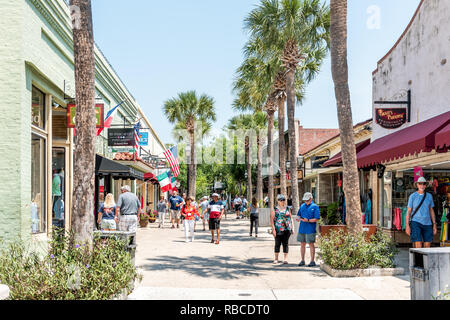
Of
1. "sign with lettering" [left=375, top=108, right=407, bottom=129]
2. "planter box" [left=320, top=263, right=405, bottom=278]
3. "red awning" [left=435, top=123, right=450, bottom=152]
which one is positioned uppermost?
"sign with lettering" [left=375, top=108, right=407, bottom=129]

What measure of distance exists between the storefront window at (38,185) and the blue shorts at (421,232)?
27.9 ft

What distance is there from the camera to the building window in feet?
38.4

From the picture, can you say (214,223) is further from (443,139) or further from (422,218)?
(443,139)

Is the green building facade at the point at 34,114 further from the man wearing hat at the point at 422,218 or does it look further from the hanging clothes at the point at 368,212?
the hanging clothes at the point at 368,212

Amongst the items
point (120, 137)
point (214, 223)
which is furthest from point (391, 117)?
point (120, 137)

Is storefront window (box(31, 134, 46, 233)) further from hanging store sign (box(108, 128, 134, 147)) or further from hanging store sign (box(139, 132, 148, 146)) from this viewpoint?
hanging store sign (box(139, 132, 148, 146))

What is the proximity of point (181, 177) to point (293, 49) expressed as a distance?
5153 centimetres

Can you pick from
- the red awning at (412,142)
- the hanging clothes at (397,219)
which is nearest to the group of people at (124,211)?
the red awning at (412,142)

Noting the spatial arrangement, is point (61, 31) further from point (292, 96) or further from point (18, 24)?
point (292, 96)

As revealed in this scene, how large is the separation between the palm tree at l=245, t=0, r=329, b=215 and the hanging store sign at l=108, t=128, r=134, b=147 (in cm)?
632

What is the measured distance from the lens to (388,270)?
9.71 metres

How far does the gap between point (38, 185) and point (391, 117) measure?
9663mm

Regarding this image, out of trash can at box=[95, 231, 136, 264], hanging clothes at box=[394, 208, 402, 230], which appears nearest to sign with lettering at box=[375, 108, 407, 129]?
hanging clothes at box=[394, 208, 402, 230]

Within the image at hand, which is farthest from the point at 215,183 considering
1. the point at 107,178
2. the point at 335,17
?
the point at 335,17
